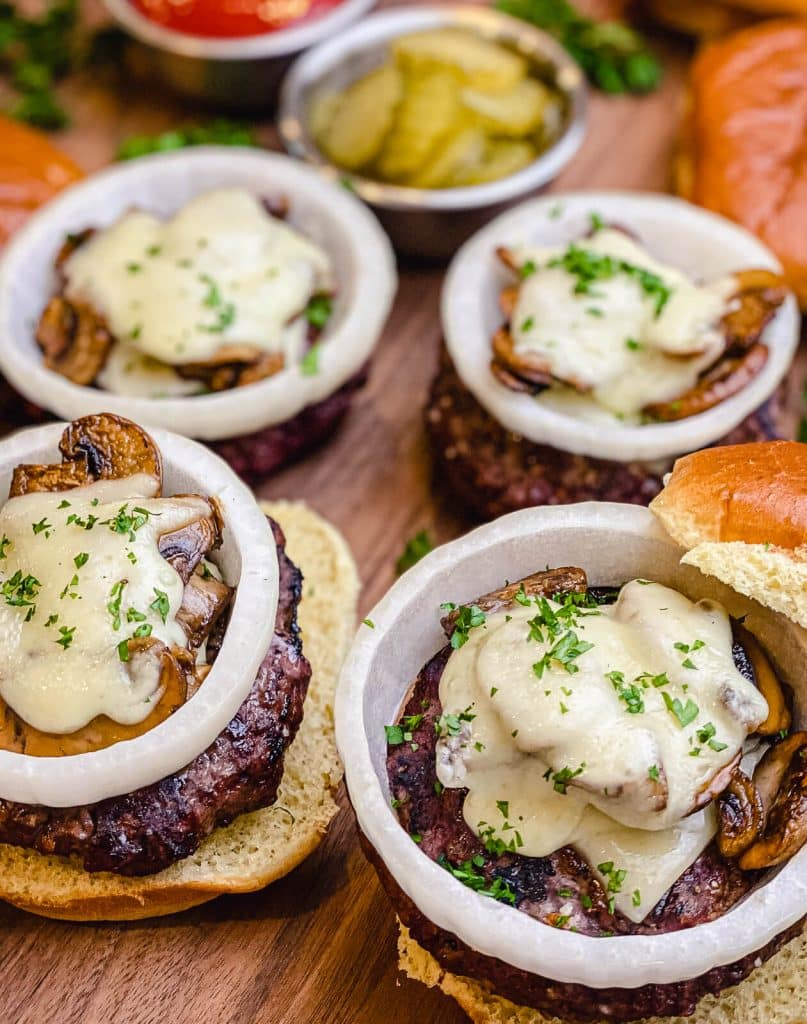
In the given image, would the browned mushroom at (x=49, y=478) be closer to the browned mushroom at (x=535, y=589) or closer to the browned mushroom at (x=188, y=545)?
the browned mushroom at (x=188, y=545)

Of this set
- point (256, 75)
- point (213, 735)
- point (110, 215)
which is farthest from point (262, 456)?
point (256, 75)

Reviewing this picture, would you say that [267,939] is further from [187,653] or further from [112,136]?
[112,136]

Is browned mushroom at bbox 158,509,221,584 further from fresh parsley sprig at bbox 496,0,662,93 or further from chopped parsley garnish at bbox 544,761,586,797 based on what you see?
fresh parsley sprig at bbox 496,0,662,93

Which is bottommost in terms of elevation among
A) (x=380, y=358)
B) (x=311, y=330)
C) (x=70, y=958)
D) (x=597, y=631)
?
(x=70, y=958)

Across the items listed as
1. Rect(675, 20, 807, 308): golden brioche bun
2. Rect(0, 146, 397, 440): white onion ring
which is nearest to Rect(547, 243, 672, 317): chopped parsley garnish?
Rect(0, 146, 397, 440): white onion ring

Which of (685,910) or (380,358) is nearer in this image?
(685,910)

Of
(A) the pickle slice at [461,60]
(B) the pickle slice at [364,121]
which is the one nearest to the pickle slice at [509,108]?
(A) the pickle slice at [461,60]

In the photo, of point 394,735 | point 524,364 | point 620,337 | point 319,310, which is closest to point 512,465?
point 524,364
